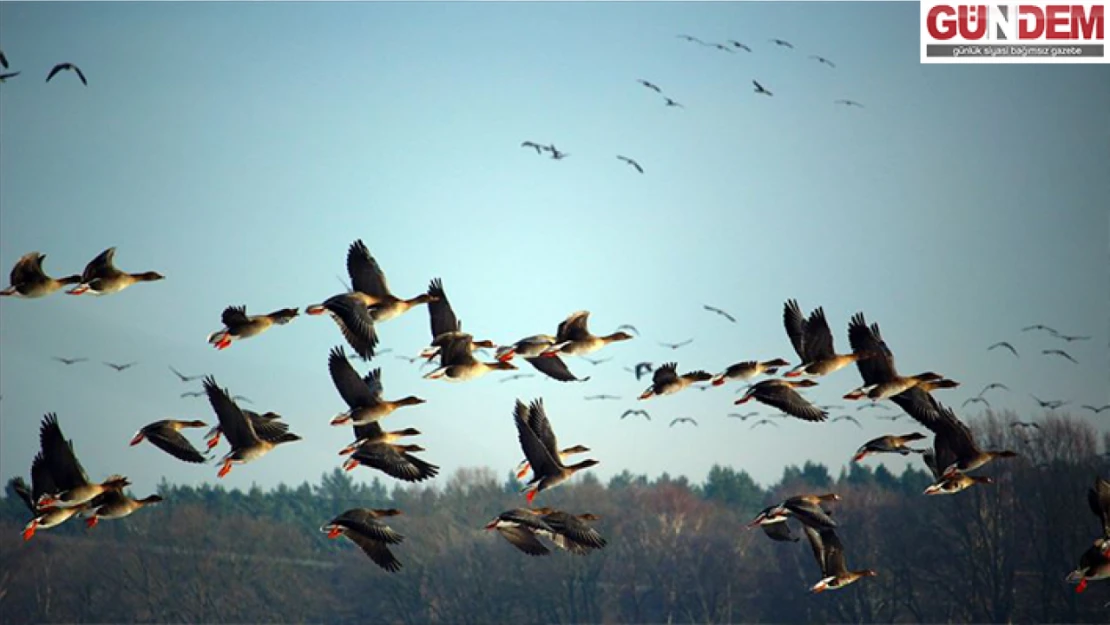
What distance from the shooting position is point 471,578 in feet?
400

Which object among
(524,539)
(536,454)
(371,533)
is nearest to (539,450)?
(536,454)

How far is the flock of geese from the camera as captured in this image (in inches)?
1139

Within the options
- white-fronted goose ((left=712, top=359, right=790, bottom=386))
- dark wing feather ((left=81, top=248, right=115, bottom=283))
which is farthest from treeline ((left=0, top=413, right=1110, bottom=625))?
dark wing feather ((left=81, top=248, right=115, bottom=283))

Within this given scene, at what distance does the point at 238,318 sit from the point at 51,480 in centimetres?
431

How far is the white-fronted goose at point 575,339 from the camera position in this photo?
33281 mm

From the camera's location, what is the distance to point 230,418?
28422 mm

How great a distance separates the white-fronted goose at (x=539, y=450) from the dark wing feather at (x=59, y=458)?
765 cm

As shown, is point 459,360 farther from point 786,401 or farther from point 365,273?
point 786,401

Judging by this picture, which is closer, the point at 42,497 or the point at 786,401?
the point at 42,497

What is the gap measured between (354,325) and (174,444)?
3.86m

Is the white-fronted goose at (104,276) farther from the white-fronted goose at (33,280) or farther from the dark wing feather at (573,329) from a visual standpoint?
the dark wing feather at (573,329)

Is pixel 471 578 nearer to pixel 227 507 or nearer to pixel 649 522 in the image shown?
pixel 649 522

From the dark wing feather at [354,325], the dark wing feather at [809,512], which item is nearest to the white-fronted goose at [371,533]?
the dark wing feather at [354,325]

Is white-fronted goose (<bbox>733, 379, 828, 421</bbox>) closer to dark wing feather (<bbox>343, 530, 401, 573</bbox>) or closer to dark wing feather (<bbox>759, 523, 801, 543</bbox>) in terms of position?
dark wing feather (<bbox>759, 523, 801, 543</bbox>)
